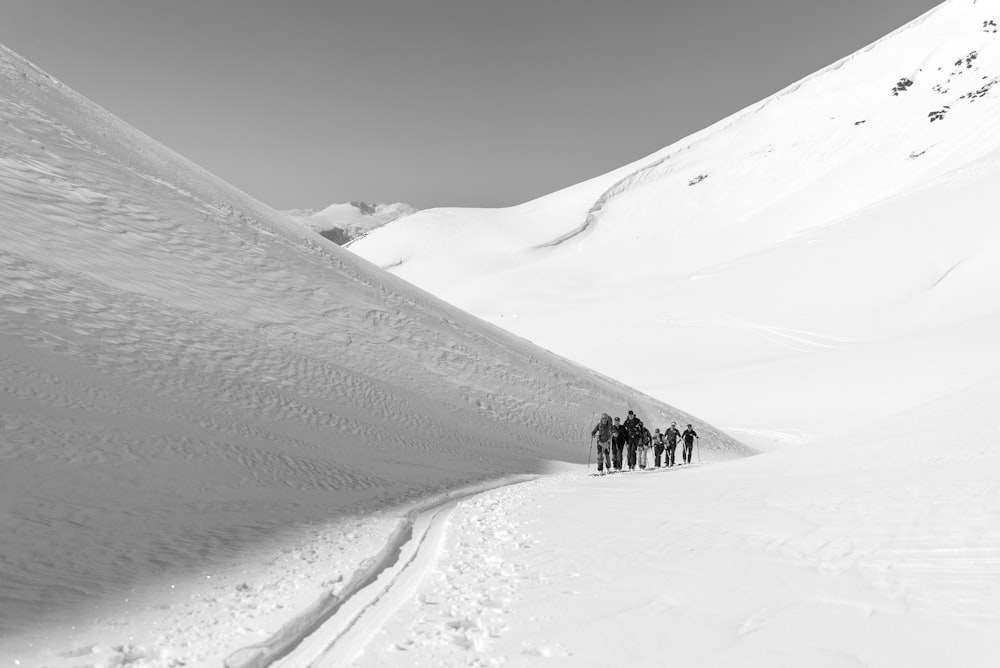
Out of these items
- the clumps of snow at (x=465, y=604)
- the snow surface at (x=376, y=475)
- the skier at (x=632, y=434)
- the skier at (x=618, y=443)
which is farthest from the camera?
the skier at (x=632, y=434)

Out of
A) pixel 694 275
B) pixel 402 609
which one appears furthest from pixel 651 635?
pixel 694 275

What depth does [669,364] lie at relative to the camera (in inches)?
1938

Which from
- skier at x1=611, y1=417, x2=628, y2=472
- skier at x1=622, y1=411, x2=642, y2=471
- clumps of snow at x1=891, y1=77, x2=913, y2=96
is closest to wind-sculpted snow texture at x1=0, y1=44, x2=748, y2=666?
skier at x1=611, y1=417, x2=628, y2=472

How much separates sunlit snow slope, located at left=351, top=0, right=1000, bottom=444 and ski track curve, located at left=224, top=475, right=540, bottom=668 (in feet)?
73.0

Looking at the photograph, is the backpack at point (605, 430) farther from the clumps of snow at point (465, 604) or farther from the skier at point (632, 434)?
the clumps of snow at point (465, 604)

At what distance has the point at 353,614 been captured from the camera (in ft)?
18.3

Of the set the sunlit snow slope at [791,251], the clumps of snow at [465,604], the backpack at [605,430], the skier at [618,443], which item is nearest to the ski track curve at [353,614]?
the clumps of snow at [465,604]

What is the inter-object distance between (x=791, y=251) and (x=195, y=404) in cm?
6439

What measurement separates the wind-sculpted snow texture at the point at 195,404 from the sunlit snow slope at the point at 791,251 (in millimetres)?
13288

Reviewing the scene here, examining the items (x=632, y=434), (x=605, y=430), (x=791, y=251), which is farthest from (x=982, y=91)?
(x=605, y=430)

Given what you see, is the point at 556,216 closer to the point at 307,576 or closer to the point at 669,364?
the point at 669,364

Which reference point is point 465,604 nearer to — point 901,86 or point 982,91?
point 982,91

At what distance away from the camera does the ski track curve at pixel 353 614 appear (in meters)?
4.77

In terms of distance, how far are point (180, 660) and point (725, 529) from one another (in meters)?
5.65
